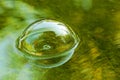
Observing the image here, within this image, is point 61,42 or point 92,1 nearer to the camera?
point 61,42

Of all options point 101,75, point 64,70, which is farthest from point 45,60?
point 101,75

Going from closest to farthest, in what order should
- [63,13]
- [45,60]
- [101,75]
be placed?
[101,75]
[45,60]
[63,13]

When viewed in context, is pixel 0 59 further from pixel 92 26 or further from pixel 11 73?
pixel 92 26
